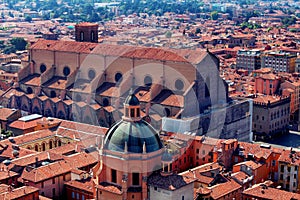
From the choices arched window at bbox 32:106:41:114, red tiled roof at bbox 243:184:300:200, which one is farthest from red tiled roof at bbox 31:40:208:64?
red tiled roof at bbox 243:184:300:200

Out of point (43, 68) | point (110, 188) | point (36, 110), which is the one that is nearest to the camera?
point (110, 188)

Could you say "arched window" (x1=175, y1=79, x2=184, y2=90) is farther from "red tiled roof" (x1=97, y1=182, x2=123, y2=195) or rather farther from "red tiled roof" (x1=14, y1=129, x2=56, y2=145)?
"red tiled roof" (x1=97, y1=182, x2=123, y2=195)

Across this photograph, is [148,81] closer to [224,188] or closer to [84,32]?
[84,32]

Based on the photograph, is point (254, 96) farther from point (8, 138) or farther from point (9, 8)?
point (9, 8)

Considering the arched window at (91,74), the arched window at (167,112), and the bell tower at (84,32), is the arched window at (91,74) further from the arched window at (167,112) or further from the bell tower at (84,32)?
the arched window at (167,112)

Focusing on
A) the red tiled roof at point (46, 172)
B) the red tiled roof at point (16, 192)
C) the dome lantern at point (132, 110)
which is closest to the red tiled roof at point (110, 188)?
the dome lantern at point (132, 110)

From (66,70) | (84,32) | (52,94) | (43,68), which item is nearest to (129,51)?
(66,70)

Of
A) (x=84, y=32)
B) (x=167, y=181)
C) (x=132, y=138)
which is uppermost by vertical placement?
(x=84, y=32)

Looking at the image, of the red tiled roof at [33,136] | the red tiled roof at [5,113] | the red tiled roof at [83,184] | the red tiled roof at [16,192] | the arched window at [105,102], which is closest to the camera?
the red tiled roof at [16,192]
